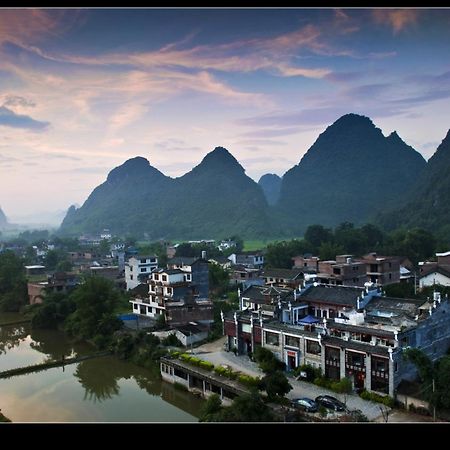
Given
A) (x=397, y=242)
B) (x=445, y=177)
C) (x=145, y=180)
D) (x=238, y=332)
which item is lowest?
(x=238, y=332)

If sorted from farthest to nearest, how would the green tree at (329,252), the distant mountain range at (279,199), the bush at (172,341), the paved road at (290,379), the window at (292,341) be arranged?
the distant mountain range at (279,199) → the green tree at (329,252) → the bush at (172,341) → the window at (292,341) → the paved road at (290,379)

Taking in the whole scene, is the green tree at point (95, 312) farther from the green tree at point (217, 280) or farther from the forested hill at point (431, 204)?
the forested hill at point (431, 204)

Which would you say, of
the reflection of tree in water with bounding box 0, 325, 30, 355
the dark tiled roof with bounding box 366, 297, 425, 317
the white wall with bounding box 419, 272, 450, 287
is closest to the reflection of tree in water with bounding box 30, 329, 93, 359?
the reflection of tree in water with bounding box 0, 325, 30, 355

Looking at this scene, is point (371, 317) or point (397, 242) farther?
point (397, 242)

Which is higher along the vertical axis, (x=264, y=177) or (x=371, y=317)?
(x=264, y=177)

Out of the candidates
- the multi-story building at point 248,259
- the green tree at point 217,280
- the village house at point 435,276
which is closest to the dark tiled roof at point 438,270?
the village house at point 435,276

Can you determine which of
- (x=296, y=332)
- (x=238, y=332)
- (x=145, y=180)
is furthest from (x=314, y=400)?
(x=145, y=180)
